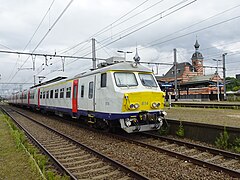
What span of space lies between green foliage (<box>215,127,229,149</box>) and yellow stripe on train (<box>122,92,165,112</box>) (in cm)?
283

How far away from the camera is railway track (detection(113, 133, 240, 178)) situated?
6238 millimetres

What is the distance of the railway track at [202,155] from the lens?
6.24 metres

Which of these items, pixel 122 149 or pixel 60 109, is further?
pixel 60 109

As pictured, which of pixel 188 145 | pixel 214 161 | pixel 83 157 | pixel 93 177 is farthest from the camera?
pixel 188 145

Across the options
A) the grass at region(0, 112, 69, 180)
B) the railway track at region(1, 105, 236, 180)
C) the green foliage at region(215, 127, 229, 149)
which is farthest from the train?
the grass at region(0, 112, 69, 180)

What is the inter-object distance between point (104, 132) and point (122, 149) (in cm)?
335

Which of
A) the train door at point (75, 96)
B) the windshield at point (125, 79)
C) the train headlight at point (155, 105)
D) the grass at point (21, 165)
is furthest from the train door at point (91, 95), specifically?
the grass at point (21, 165)

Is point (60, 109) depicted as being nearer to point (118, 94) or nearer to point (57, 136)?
point (57, 136)

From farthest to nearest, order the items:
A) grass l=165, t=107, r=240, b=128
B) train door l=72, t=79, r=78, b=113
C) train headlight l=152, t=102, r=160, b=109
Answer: train door l=72, t=79, r=78, b=113
grass l=165, t=107, r=240, b=128
train headlight l=152, t=102, r=160, b=109

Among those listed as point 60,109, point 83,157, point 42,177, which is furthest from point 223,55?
point 42,177

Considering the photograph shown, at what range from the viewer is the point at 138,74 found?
1091 centimetres

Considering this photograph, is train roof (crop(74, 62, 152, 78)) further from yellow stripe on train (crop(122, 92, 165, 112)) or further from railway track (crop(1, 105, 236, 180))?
railway track (crop(1, 105, 236, 180))

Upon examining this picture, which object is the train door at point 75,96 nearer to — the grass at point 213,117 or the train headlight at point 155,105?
the train headlight at point 155,105

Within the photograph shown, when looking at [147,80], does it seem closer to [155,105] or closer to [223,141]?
[155,105]
